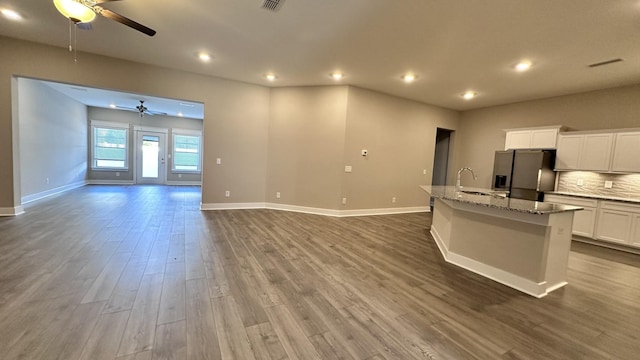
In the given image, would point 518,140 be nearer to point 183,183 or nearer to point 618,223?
point 618,223

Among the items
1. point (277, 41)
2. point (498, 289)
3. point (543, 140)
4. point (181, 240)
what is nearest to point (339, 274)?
point (498, 289)

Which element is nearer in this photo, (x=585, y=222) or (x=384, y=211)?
(x=585, y=222)

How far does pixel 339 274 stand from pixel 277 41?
3285mm

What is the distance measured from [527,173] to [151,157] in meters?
12.2

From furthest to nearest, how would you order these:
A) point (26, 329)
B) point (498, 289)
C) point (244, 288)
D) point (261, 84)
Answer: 1. point (261, 84)
2. point (498, 289)
3. point (244, 288)
4. point (26, 329)

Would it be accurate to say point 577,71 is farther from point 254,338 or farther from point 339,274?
point 254,338

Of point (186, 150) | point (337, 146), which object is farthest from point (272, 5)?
point (186, 150)

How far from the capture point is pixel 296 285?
2447 millimetres

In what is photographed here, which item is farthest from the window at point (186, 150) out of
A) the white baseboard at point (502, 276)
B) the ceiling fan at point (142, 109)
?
the white baseboard at point (502, 276)

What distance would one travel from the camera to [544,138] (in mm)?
5219

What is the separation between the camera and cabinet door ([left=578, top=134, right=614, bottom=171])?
14.7 ft

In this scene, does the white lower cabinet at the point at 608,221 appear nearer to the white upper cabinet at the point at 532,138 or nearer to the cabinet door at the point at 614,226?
the cabinet door at the point at 614,226

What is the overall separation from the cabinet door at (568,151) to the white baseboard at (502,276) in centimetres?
338

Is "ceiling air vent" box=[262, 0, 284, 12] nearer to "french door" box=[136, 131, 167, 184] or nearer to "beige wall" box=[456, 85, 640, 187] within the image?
"beige wall" box=[456, 85, 640, 187]
